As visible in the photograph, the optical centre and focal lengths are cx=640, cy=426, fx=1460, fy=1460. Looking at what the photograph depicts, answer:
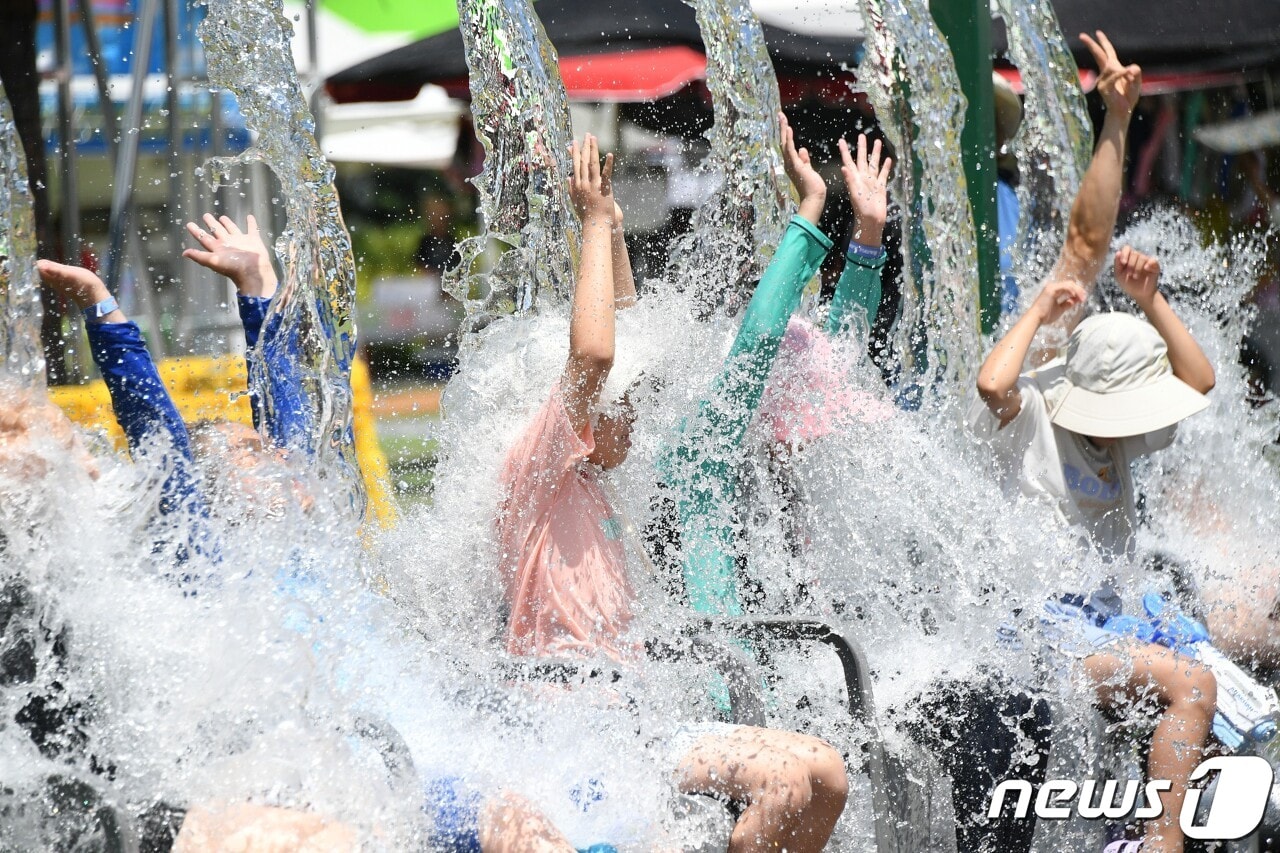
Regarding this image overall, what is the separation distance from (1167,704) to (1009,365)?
826 mm

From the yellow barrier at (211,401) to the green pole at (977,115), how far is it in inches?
78.1

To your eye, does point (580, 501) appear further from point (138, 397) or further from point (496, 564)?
point (138, 397)

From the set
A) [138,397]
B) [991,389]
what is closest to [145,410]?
[138,397]

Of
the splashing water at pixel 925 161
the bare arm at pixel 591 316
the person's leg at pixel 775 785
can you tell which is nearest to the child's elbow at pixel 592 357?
the bare arm at pixel 591 316

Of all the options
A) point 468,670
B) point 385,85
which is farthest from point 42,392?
Result: point 385,85

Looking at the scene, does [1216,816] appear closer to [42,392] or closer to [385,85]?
[42,392]

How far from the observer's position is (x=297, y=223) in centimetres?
324

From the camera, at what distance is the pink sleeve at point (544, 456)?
273cm

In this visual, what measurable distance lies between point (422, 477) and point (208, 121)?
2.52m

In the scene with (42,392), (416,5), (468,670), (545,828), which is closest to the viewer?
(545,828)

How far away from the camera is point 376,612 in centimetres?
257

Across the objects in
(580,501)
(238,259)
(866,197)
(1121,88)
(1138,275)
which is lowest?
(580,501)

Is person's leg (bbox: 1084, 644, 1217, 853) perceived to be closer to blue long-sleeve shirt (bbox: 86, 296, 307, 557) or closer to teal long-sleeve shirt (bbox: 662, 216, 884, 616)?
teal long-sleeve shirt (bbox: 662, 216, 884, 616)

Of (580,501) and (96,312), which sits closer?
(580,501)
